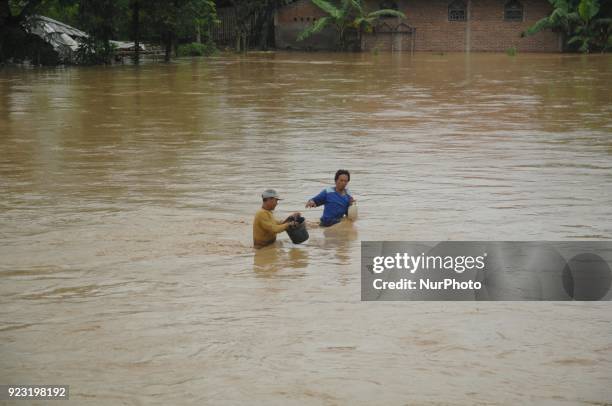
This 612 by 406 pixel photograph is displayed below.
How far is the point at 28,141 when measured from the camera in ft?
56.2

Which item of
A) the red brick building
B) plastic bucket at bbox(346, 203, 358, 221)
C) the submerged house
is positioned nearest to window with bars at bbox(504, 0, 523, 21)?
the red brick building

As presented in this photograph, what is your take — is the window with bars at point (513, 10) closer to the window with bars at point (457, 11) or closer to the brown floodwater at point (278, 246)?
the window with bars at point (457, 11)

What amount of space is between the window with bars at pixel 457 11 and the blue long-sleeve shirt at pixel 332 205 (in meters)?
41.7

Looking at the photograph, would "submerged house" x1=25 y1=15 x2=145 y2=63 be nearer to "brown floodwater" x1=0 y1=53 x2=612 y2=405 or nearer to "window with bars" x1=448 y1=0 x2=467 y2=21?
"brown floodwater" x1=0 y1=53 x2=612 y2=405

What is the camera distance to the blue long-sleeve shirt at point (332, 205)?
1055cm

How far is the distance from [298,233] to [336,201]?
39.6 inches

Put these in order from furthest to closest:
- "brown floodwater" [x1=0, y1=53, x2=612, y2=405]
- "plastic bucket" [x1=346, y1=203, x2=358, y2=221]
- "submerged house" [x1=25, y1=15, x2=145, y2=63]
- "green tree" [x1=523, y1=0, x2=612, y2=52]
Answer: "green tree" [x1=523, y1=0, x2=612, y2=52] < "submerged house" [x1=25, y1=15, x2=145, y2=63] < "plastic bucket" [x1=346, y1=203, x2=358, y2=221] < "brown floodwater" [x1=0, y1=53, x2=612, y2=405]


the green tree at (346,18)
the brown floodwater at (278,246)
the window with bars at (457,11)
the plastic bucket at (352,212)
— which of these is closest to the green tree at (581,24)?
the window with bars at (457,11)

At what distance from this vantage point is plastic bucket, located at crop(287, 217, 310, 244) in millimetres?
9602

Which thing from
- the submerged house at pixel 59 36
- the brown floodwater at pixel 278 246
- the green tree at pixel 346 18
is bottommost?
the brown floodwater at pixel 278 246

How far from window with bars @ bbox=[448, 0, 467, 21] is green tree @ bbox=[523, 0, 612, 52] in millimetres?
3318

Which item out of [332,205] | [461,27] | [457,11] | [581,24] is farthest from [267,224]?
[457,11]

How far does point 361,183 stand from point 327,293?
486cm

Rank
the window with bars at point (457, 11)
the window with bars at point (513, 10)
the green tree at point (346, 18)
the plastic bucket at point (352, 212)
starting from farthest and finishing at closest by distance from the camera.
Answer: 1. the window with bars at point (457, 11)
2. the window with bars at point (513, 10)
3. the green tree at point (346, 18)
4. the plastic bucket at point (352, 212)
